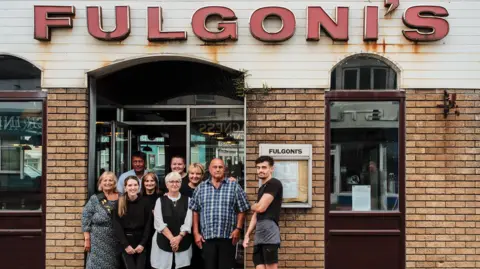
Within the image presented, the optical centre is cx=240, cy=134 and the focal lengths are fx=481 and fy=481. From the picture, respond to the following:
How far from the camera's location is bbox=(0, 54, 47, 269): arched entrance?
239 inches

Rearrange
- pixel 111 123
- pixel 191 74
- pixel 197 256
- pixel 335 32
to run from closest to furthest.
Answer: pixel 197 256 < pixel 335 32 < pixel 111 123 < pixel 191 74

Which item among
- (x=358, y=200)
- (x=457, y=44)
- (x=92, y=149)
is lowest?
(x=358, y=200)

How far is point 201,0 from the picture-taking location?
609 cm

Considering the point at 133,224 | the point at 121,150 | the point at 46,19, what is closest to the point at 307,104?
the point at 133,224

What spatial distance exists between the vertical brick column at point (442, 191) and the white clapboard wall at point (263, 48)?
0.56m

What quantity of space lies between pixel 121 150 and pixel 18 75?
1.94m

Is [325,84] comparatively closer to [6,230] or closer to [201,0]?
[201,0]

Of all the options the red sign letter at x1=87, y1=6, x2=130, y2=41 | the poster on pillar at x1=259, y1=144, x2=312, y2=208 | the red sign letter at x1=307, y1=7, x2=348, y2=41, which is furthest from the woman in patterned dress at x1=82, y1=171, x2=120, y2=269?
the red sign letter at x1=307, y1=7, x2=348, y2=41

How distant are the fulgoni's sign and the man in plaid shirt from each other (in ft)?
5.88

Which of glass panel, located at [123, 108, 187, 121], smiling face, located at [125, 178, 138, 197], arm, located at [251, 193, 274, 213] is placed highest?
glass panel, located at [123, 108, 187, 121]

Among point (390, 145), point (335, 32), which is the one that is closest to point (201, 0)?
point (335, 32)

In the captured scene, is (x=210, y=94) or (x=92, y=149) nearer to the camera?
(x=92, y=149)

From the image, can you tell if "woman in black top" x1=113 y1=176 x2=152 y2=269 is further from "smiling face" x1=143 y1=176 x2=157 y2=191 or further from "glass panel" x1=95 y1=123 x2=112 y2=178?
"glass panel" x1=95 y1=123 x2=112 y2=178

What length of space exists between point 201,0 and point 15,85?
263cm
